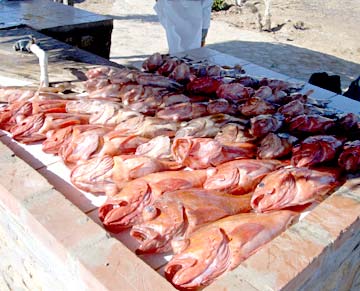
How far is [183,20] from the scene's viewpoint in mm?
5785

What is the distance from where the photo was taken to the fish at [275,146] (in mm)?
2271

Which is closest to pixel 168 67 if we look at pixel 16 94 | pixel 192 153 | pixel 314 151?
pixel 16 94

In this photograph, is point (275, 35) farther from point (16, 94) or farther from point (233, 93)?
point (16, 94)

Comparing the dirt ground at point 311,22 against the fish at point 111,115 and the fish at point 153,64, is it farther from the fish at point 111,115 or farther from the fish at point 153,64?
the fish at point 111,115

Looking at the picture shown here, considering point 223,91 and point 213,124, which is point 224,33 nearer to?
point 223,91

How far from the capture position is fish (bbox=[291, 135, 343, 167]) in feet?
7.25

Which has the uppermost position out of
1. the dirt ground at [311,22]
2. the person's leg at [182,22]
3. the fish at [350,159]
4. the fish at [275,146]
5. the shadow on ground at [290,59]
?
the fish at [350,159]

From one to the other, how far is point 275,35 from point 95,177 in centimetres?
951

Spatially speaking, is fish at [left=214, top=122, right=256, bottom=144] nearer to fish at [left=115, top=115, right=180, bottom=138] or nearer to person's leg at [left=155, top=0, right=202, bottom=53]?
fish at [left=115, top=115, right=180, bottom=138]

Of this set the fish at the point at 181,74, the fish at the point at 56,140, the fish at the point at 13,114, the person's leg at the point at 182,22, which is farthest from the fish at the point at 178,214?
the person's leg at the point at 182,22

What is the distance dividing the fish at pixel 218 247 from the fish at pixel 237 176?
0.72 ft

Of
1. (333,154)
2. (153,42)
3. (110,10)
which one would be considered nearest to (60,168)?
(333,154)

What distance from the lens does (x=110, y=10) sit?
11484mm

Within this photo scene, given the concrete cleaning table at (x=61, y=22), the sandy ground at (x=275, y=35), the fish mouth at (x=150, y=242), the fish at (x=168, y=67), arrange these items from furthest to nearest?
the sandy ground at (x=275, y=35)
the concrete cleaning table at (x=61, y=22)
the fish at (x=168, y=67)
the fish mouth at (x=150, y=242)
